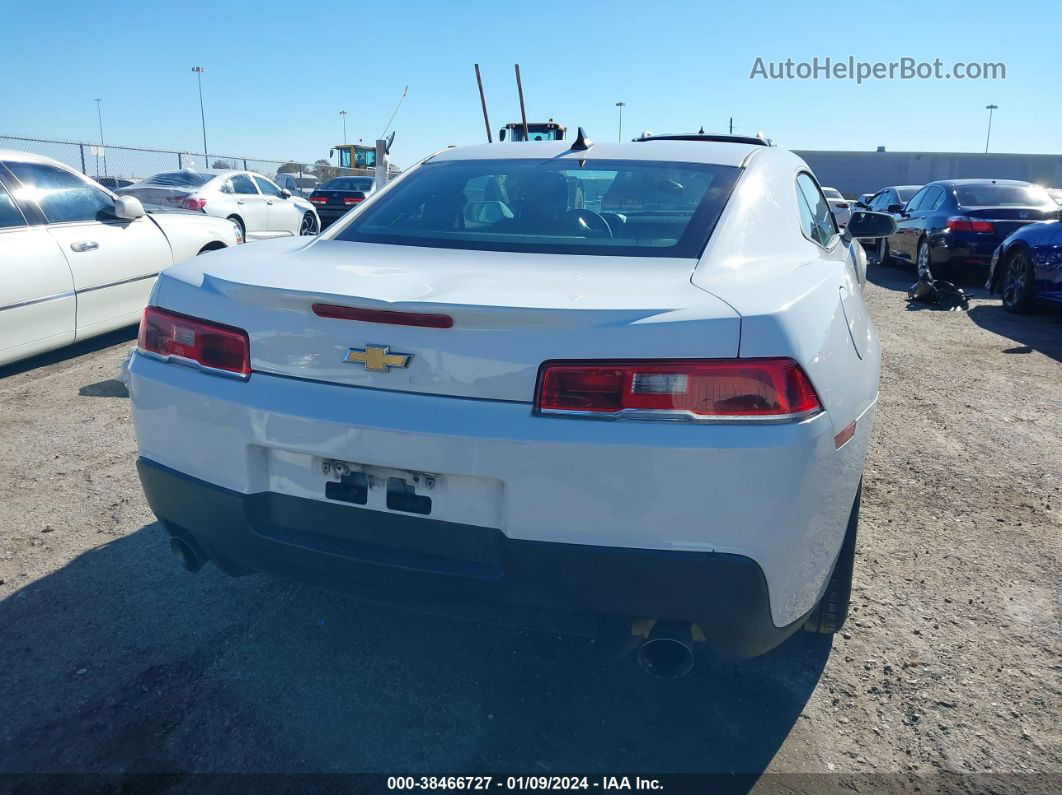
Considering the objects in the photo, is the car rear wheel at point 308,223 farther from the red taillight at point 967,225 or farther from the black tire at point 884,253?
the red taillight at point 967,225

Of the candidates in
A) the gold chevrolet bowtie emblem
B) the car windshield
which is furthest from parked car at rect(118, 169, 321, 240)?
the gold chevrolet bowtie emblem

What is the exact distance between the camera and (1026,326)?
339 inches

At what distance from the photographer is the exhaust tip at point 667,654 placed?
1.99 metres

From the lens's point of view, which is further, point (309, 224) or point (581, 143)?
point (309, 224)

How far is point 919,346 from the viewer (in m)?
7.59

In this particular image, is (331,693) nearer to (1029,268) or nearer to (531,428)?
(531,428)

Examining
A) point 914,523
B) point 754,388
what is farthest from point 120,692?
point 914,523

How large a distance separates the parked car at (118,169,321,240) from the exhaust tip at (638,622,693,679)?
37.0 ft

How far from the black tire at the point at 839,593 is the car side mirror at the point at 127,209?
236 inches

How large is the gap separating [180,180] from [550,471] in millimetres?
Answer: 13094

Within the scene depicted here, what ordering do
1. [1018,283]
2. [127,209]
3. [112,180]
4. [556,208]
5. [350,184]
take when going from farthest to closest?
1. [350,184]
2. [112,180]
3. [1018,283]
4. [127,209]
5. [556,208]

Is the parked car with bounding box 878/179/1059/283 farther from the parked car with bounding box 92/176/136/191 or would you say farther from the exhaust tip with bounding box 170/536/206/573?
the parked car with bounding box 92/176/136/191

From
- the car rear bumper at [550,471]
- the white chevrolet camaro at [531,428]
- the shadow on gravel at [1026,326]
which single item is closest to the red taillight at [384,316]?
→ the white chevrolet camaro at [531,428]

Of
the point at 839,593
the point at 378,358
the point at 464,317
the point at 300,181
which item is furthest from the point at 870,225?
the point at 300,181
